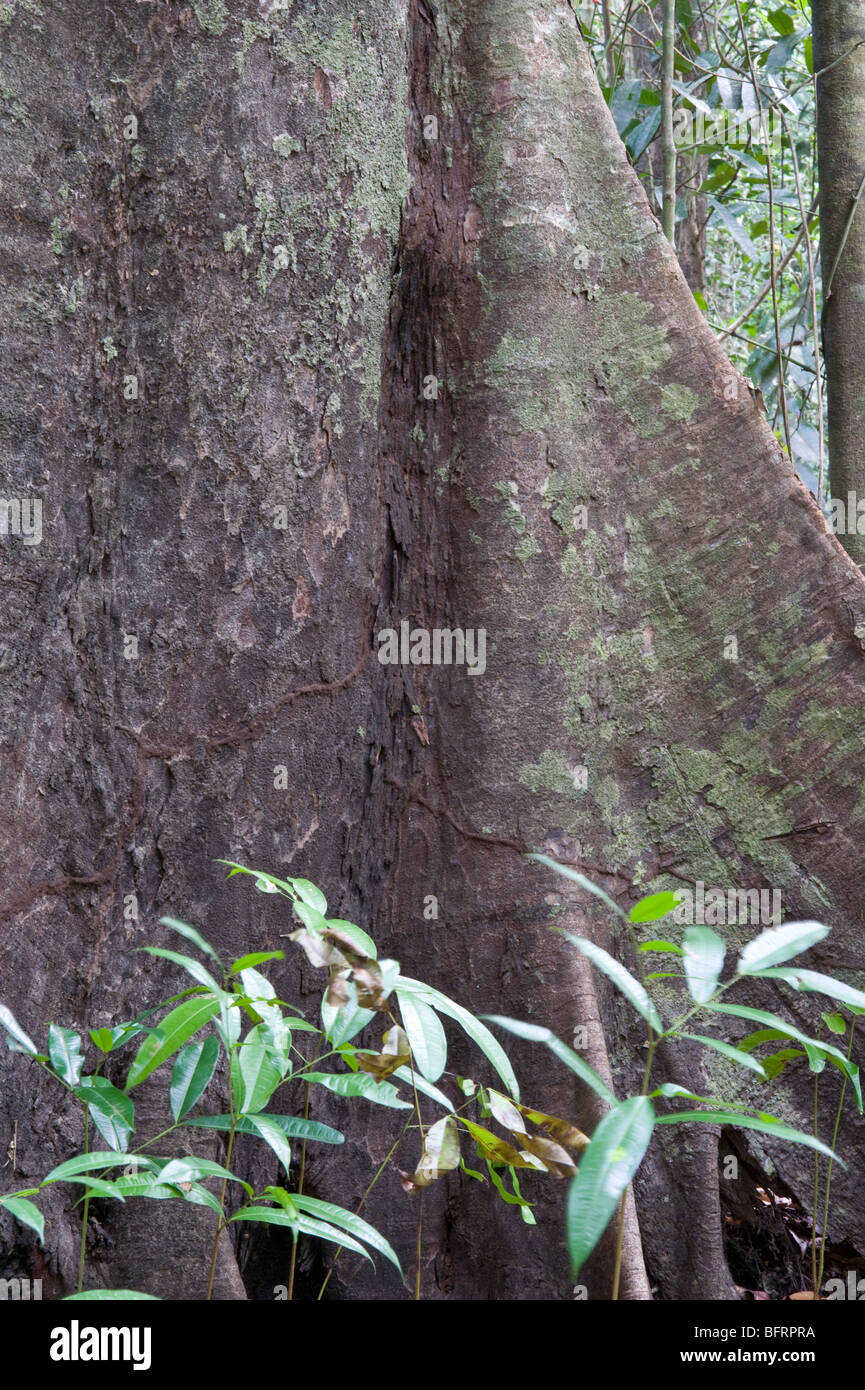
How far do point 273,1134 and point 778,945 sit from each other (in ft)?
1.94

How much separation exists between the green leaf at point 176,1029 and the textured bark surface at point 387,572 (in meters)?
0.46

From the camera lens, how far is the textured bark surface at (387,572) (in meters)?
1.82

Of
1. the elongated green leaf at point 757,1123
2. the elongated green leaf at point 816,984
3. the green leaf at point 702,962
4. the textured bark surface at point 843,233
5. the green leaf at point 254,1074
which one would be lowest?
the elongated green leaf at point 757,1123

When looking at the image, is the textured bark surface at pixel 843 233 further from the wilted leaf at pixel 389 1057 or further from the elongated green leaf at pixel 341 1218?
the elongated green leaf at pixel 341 1218

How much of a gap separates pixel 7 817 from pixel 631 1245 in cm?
119

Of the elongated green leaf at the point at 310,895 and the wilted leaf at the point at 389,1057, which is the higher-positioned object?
the elongated green leaf at the point at 310,895

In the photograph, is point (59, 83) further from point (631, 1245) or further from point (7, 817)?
point (631, 1245)

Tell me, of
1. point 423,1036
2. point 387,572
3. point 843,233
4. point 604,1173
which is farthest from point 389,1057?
point 843,233

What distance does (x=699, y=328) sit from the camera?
2.32m

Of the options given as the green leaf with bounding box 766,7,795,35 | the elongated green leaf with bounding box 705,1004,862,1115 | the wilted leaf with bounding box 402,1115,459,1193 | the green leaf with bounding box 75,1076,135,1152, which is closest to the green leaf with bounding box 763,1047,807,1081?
the elongated green leaf with bounding box 705,1004,862,1115

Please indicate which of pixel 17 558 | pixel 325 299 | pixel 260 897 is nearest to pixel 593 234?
pixel 325 299

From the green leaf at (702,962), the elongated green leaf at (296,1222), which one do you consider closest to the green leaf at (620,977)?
the green leaf at (702,962)

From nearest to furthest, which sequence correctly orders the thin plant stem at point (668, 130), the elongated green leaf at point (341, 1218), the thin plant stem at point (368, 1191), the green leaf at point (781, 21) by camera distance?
the elongated green leaf at point (341, 1218)
the thin plant stem at point (368, 1191)
the thin plant stem at point (668, 130)
the green leaf at point (781, 21)

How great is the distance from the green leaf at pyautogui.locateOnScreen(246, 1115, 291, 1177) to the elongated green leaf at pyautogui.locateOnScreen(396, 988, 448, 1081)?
0.17 meters
